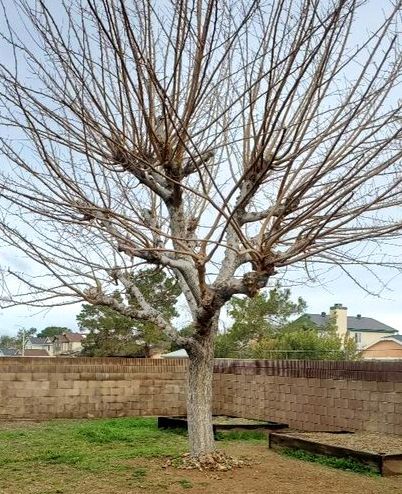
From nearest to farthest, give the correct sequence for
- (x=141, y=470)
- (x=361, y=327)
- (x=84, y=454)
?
1. (x=141, y=470)
2. (x=84, y=454)
3. (x=361, y=327)

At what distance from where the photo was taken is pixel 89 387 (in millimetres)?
12875

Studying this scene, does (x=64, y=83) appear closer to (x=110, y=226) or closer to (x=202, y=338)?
(x=110, y=226)

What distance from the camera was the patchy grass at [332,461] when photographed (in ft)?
23.1

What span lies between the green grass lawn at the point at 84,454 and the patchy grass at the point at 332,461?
4.46 feet

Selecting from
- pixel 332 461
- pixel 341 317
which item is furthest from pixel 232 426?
pixel 341 317

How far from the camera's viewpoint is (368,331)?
48.9m

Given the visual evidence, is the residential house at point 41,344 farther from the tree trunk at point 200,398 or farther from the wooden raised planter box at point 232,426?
the tree trunk at point 200,398

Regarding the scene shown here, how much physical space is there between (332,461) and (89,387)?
21.3 ft

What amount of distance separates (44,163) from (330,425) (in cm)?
553

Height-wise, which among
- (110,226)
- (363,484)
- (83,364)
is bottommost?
(363,484)

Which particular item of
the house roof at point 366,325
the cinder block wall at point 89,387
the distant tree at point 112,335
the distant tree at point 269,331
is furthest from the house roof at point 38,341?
the cinder block wall at point 89,387

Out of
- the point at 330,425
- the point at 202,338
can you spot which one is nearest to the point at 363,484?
the point at 202,338

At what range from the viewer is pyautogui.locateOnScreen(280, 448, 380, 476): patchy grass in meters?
7.04

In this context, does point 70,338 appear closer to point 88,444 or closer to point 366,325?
point 366,325
